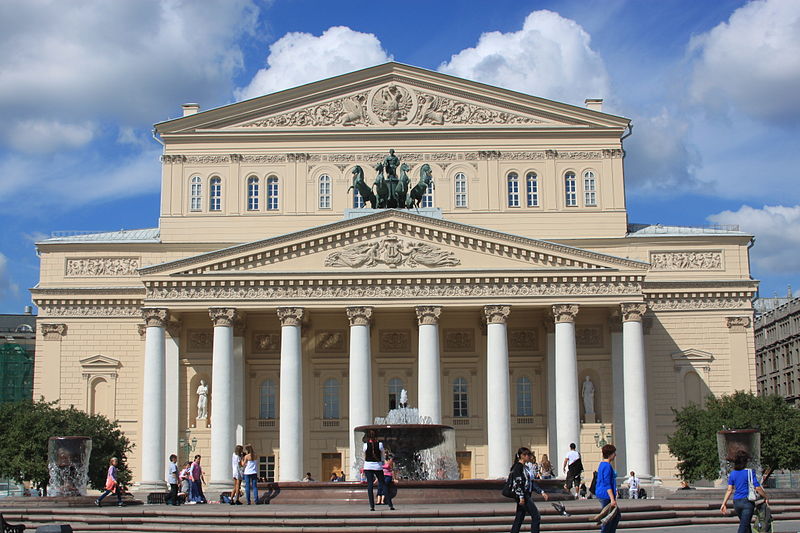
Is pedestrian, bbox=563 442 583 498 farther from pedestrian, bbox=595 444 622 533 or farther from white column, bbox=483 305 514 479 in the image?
pedestrian, bbox=595 444 622 533

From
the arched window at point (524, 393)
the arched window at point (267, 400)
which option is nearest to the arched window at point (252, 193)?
the arched window at point (267, 400)

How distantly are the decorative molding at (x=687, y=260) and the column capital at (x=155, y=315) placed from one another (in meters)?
22.6

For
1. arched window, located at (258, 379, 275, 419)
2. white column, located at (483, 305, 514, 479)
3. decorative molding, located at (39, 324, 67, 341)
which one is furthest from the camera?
decorative molding, located at (39, 324, 67, 341)

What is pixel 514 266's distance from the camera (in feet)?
156

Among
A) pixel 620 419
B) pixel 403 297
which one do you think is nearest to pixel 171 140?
pixel 403 297

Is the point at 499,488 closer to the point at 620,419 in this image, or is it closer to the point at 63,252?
the point at 620,419

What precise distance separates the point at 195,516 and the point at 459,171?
33.1 m

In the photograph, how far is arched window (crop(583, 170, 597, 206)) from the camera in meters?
56.6

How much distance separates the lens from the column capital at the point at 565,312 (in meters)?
47.3

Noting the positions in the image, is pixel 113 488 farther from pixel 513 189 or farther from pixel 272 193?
pixel 513 189

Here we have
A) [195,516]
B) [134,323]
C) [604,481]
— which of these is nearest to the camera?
[604,481]

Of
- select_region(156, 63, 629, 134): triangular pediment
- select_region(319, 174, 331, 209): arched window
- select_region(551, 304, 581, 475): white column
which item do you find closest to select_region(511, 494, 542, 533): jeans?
select_region(551, 304, 581, 475): white column

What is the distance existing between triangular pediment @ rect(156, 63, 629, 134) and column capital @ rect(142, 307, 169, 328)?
12804mm

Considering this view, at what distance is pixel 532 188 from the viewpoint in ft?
187
